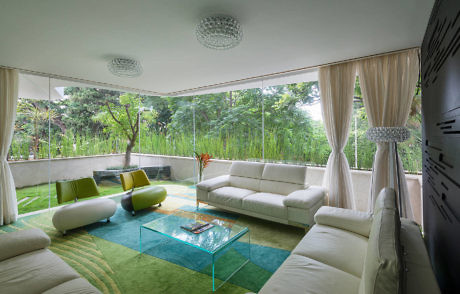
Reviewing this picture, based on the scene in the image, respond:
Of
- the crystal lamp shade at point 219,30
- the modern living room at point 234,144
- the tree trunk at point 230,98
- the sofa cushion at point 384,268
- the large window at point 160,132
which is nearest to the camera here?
the sofa cushion at point 384,268

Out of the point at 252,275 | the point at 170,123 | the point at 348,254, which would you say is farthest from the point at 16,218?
the point at 348,254

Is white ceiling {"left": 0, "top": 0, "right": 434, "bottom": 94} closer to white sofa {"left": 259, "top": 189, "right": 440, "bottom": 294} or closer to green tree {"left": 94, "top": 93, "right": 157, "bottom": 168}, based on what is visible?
green tree {"left": 94, "top": 93, "right": 157, "bottom": 168}

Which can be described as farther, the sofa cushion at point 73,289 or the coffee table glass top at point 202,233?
the coffee table glass top at point 202,233

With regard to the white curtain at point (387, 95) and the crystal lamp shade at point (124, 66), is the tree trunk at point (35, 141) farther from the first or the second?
the white curtain at point (387, 95)

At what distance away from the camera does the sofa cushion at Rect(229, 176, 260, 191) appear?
4.16 metres

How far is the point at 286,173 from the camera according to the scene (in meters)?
3.89

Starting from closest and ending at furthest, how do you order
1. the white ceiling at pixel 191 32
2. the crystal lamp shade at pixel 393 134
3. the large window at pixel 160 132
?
1. the white ceiling at pixel 191 32
2. the crystal lamp shade at pixel 393 134
3. the large window at pixel 160 132

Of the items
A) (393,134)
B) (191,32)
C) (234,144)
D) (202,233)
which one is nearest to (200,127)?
(234,144)

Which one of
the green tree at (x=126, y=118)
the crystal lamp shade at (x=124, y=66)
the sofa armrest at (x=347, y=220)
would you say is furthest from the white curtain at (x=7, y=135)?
the sofa armrest at (x=347, y=220)

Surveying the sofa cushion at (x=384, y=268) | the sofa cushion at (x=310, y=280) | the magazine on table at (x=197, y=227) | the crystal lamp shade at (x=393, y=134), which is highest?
the crystal lamp shade at (x=393, y=134)

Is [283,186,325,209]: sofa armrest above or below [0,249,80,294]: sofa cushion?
above

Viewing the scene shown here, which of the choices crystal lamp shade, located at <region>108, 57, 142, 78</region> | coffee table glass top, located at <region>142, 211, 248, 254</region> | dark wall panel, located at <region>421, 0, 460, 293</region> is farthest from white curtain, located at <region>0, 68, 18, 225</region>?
dark wall panel, located at <region>421, 0, 460, 293</region>

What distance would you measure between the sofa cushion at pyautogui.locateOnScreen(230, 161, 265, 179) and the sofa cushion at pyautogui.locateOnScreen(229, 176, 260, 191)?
6cm

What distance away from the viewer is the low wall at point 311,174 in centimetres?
336
